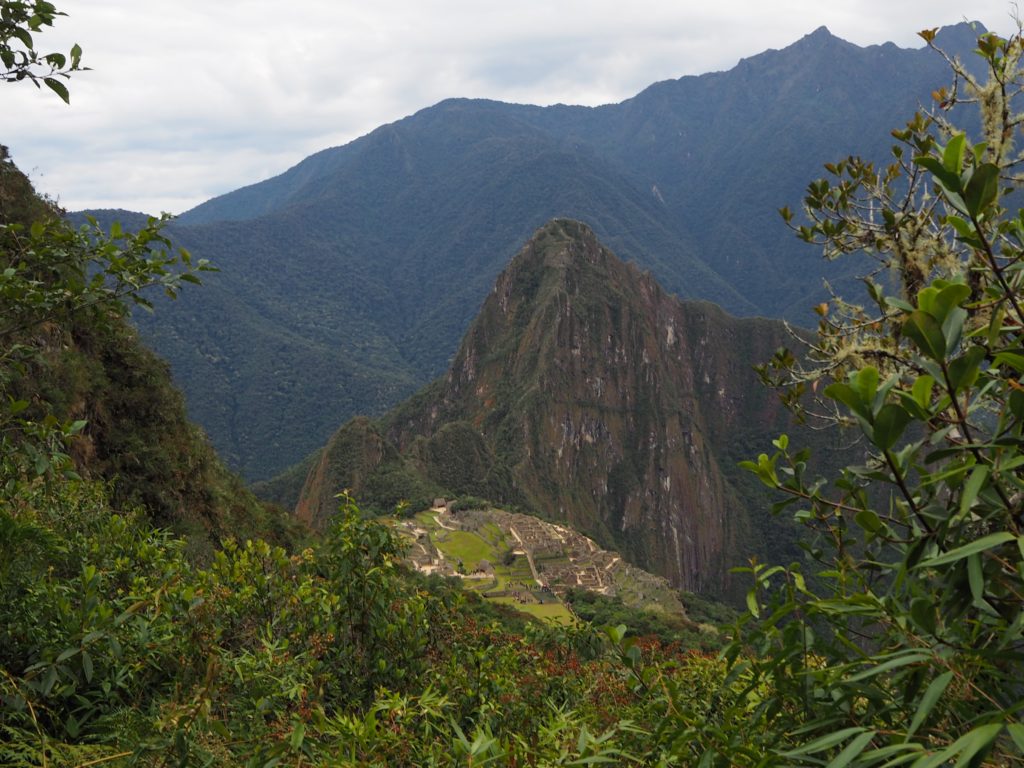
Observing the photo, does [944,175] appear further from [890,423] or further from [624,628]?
[624,628]

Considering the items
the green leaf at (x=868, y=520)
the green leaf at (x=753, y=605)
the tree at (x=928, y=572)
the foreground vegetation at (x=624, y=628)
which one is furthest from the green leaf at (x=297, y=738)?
the green leaf at (x=868, y=520)

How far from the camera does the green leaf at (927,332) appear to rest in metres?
1.74

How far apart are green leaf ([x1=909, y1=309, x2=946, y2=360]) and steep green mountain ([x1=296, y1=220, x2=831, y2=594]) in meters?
92.7

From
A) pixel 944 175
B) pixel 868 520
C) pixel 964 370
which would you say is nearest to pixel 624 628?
pixel 868 520

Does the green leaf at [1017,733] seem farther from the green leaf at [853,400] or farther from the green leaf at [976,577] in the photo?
the green leaf at [853,400]

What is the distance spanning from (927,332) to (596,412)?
12159 cm

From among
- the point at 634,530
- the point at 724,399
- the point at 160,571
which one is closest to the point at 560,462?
the point at 634,530

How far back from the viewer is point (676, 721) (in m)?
2.96

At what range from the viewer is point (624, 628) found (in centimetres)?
345

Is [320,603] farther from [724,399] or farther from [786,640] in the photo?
[724,399]

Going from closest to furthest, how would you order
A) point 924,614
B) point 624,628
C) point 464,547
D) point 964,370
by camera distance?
point 964,370 → point 924,614 → point 624,628 → point 464,547

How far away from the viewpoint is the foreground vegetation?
194 cm

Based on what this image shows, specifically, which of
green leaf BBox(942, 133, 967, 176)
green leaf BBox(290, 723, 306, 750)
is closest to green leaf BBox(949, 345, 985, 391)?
green leaf BBox(942, 133, 967, 176)

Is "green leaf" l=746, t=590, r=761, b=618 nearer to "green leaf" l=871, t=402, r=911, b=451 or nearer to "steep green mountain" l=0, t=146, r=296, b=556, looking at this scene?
"green leaf" l=871, t=402, r=911, b=451
